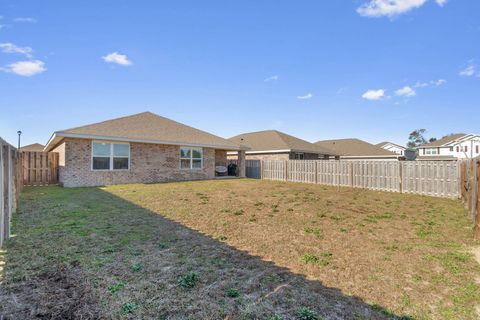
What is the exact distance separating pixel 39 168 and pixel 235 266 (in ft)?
53.3

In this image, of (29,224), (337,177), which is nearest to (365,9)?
(337,177)

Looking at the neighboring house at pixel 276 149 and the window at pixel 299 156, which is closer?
the neighboring house at pixel 276 149

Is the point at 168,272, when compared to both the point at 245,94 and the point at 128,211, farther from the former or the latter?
the point at 245,94

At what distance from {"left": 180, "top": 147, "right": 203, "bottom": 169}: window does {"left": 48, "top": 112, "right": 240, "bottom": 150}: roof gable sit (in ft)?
2.34

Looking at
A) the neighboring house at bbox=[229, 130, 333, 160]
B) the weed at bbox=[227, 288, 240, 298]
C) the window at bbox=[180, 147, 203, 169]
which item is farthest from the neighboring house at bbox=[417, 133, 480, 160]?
the weed at bbox=[227, 288, 240, 298]

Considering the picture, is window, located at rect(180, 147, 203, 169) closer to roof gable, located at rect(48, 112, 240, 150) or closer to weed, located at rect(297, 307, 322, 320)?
roof gable, located at rect(48, 112, 240, 150)

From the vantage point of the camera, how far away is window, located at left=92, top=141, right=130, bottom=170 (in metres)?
14.2

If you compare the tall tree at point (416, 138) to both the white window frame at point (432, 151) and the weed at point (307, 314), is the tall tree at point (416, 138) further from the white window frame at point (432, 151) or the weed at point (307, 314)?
the weed at point (307, 314)

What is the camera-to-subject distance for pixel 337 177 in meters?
16.0

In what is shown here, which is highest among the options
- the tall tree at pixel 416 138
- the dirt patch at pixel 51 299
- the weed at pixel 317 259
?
the tall tree at pixel 416 138

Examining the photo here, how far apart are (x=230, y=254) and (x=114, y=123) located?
15.1m

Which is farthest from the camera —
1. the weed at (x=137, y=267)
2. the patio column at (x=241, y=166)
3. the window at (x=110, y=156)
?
the patio column at (x=241, y=166)

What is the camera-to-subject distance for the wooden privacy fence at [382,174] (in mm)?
11617

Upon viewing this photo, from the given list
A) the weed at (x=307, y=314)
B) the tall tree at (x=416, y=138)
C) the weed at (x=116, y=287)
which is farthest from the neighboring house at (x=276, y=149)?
the tall tree at (x=416, y=138)
